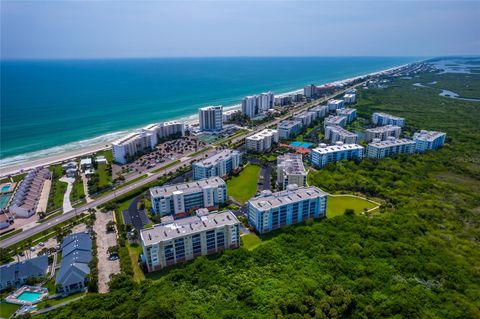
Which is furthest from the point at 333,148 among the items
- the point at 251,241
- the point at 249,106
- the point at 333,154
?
the point at 249,106

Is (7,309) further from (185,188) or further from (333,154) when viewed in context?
(333,154)

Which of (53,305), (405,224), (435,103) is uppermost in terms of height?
(435,103)

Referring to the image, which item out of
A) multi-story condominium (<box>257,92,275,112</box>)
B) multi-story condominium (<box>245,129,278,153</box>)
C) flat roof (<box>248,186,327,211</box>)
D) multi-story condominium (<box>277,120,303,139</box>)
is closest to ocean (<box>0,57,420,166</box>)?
multi-story condominium (<box>257,92,275,112</box>)

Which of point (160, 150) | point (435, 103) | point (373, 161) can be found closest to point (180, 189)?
point (160, 150)

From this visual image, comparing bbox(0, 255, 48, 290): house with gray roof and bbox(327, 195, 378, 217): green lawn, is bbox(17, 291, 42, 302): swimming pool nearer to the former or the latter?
bbox(0, 255, 48, 290): house with gray roof

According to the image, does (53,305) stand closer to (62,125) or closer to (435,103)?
(62,125)

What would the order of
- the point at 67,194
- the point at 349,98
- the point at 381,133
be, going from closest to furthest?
the point at 67,194, the point at 381,133, the point at 349,98
